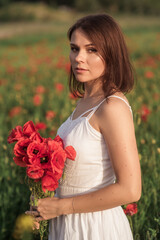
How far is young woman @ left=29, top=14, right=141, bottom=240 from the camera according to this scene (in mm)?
1177

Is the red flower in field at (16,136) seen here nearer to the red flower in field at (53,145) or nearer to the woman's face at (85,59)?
the red flower in field at (53,145)

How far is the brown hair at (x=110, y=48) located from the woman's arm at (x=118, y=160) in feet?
0.43

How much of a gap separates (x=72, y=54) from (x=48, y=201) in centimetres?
62

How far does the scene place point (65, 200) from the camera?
4.13 ft

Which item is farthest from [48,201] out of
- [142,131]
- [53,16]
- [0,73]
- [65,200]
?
[53,16]

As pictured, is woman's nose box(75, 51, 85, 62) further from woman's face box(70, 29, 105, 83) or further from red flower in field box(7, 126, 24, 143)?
red flower in field box(7, 126, 24, 143)

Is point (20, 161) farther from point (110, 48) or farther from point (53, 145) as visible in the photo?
point (110, 48)

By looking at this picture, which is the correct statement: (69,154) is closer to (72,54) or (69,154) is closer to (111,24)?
(72,54)

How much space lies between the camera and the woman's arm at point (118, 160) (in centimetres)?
116

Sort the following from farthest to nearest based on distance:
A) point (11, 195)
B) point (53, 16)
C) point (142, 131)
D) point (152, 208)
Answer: point (53, 16), point (142, 131), point (11, 195), point (152, 208)

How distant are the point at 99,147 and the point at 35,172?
10.8 inches

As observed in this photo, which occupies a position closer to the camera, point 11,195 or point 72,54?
point 72,54

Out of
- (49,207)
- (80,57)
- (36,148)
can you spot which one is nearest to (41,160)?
(36,148)

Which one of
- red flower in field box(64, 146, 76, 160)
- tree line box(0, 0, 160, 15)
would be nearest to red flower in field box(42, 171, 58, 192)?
red flower in field box(64, 146, 76, 160)
